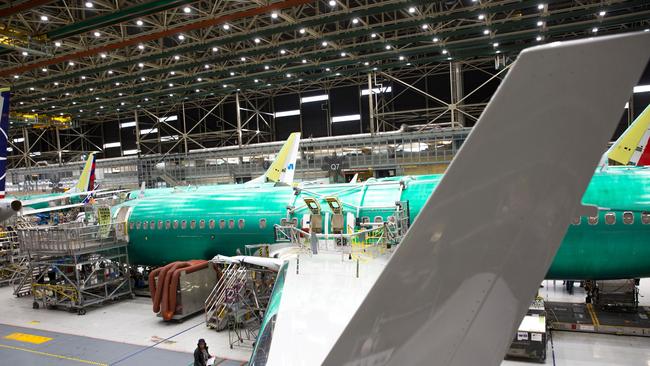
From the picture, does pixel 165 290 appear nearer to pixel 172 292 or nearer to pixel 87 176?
pixel 172 292

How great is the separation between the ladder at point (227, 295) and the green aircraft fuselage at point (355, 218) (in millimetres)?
1613

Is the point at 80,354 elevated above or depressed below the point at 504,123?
below

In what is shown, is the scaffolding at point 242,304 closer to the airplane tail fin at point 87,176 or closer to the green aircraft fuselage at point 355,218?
the green aircraft fuselage at point 355,218

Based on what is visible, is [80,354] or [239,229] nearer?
[80,354]

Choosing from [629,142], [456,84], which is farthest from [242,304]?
[456,84]

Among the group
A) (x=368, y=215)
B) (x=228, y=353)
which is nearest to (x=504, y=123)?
(x=368, y=215)

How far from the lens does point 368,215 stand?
47.1 ft

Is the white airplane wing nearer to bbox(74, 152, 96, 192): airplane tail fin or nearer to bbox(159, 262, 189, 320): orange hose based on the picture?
bbox(159, 262, 189, 320): orange hose

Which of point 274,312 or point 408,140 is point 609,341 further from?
point 408,140

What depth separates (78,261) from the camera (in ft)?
63.3

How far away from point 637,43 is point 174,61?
1535 inches

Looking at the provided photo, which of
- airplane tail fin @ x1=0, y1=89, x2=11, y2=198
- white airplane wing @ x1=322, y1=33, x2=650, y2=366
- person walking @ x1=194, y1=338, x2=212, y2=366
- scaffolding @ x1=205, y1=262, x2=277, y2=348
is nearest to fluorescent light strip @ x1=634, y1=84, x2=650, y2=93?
scaffolding @ x1=205, y1=262, x2=277, y2=348

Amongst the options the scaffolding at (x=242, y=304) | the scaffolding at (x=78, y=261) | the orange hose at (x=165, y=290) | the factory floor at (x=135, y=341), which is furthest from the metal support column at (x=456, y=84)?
the scaffolding at (x=78, y=261)

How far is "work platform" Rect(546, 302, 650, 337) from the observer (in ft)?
43.0
